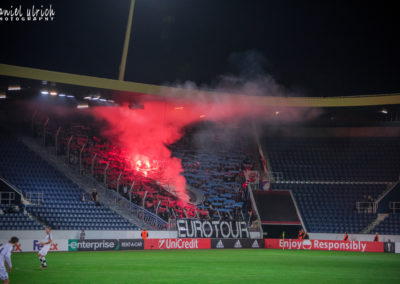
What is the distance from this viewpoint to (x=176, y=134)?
48.5 m

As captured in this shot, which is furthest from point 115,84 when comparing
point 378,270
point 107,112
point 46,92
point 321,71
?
point 378,270

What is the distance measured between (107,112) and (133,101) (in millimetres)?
4499

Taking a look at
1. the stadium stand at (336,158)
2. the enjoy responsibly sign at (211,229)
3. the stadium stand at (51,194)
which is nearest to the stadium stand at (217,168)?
the enjoy responsibly sign at (211,229)

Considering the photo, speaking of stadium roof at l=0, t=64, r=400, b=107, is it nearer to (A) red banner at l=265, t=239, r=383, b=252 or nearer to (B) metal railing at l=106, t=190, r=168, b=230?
(B) metal railing at l=106, t=190, r=168, b=230

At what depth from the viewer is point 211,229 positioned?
38719 millimetres

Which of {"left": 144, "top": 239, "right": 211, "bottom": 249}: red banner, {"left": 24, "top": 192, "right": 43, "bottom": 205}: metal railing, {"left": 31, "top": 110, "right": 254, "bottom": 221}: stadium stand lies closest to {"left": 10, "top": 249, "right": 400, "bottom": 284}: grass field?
{"left": 24, "top": 192, "right": 43, "bottom": 205}: metal railing

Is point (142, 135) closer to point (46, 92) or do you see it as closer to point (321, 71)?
point (46, 92)

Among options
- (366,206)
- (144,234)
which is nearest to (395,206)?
(366,206)

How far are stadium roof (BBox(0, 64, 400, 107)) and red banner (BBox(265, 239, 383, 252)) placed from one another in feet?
35.0

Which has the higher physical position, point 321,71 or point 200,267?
point 321,71

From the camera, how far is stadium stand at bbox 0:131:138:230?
33938 mm

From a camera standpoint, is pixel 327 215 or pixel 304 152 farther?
pixel 304 152

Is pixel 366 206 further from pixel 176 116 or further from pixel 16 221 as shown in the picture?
pixel 16 221

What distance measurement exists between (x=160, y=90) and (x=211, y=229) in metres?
10.6
